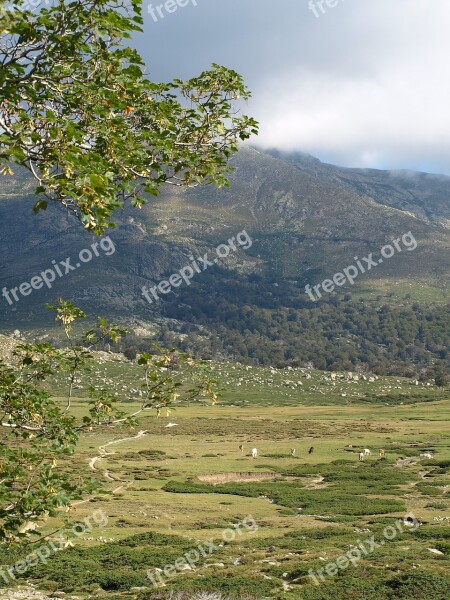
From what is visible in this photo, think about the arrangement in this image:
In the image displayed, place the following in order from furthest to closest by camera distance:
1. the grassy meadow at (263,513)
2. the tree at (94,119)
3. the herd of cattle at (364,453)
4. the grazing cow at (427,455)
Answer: the herd of cattle at (364,453), the grazing cow at (427,455), the grassy meadow at (263,513), the tree at (94,119)

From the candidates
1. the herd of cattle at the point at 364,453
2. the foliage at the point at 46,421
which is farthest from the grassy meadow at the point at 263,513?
the foliage at the point at 46,421

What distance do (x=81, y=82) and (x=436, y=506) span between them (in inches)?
1601

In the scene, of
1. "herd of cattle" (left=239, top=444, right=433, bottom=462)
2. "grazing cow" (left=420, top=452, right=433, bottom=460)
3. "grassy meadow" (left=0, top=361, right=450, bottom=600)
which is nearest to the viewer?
"grassy meadow" (left=0, top=361, right=450, bottom=600)

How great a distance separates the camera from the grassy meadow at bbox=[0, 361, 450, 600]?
2189 cm

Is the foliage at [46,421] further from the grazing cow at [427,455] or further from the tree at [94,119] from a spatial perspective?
the grazing cow at [427,455]

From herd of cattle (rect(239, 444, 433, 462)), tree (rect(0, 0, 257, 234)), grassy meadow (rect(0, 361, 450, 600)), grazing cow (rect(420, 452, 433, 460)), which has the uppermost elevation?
tree (rect(0, 0, 257, 234))

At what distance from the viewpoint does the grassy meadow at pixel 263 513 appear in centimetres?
2189

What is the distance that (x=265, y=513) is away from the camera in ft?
134

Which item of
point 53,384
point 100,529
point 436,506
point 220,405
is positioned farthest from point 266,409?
point 100,529

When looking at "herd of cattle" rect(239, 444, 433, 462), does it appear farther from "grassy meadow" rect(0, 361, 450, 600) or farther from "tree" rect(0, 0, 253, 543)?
"tree" rect(0, 0, 253, 543)

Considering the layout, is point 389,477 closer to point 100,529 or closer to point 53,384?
point 100,529

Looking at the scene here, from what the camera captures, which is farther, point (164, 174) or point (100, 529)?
point (100, 529)

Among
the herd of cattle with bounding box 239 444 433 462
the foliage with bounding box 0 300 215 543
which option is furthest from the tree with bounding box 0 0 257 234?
the herd of cattle with bounding box 239 444 433 462

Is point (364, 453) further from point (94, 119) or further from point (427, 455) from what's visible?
point (94, 119)
